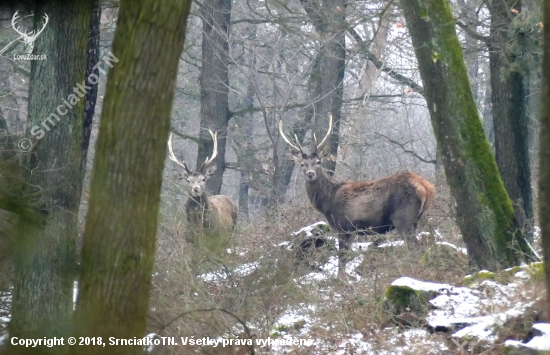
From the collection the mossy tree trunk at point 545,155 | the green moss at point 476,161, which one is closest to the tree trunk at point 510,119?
the green moss at point 476,161

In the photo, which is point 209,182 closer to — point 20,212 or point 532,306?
point 20,212

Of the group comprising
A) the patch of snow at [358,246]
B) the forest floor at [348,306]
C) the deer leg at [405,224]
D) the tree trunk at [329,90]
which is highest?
the tree trunk at [329,90]

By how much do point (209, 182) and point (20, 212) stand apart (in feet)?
44.7

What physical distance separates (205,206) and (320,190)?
2.24m

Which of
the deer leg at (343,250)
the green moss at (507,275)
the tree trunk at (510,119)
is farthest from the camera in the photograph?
the tree trunk at (510,119)

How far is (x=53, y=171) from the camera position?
26.3ft

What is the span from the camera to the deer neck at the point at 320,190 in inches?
554

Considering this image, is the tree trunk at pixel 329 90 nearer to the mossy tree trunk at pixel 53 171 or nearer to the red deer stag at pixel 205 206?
the red deer stag at pixel 205 206

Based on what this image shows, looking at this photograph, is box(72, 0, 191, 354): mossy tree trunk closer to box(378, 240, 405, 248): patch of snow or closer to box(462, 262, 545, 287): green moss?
box(462, 262, 545, 287): green moss

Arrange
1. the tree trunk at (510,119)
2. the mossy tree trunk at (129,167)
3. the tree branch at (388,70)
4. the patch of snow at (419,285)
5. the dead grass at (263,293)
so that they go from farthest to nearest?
the tree branch at (388,70) → the tree trunk at (510,119) → the patch of snow at (419,285) → the dead grass at (263,293) → the mossy tree trunk at (129,167)

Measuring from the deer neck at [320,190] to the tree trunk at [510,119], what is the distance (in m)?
3.55

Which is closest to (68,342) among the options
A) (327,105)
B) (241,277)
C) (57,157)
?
(57,157)

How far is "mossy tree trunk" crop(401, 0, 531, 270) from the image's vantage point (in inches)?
367

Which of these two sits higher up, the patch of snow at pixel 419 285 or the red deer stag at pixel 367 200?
the red deer stag at pixel 367 200
